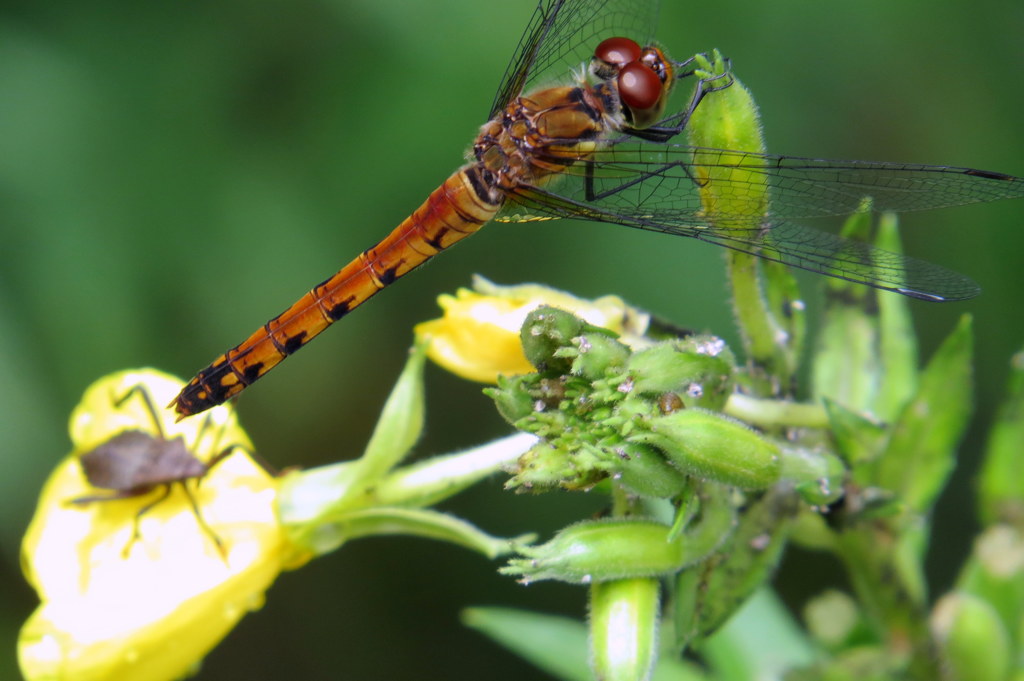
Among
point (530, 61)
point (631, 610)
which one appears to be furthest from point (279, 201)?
point (631, 610)

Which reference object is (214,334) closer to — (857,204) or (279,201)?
(279,201)

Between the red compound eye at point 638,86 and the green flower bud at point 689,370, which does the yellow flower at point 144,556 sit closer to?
the green flower bud at point 689,370

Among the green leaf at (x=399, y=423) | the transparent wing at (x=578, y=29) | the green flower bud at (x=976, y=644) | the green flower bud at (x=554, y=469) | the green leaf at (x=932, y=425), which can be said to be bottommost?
the green flower bud at (x=976, y=644)

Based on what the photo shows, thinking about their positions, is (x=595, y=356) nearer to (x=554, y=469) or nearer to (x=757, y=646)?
(x=554, y=469)

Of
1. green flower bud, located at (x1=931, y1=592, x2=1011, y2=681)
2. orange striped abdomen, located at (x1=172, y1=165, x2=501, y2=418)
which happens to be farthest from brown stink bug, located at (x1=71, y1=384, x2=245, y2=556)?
green flower bud, located at (x1=931, y1=592, x2=1011, y2=681)

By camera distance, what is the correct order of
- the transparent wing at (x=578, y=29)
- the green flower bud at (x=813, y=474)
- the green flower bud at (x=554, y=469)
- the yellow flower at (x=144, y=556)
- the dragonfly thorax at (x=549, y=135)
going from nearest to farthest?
the green flower bud at (x=554, y=469) < the green flower bud at (x=813, y=474) < the yellow flower at (x=144, y=556) < the dragonfly thorax at (x=549, y=135) < the transparent wing at (x=578, y=29)

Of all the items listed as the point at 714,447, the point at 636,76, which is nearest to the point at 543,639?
the point at 714,447

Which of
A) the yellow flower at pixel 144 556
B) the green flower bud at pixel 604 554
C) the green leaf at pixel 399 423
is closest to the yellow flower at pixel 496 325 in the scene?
the green leaf at pixel 399 423
